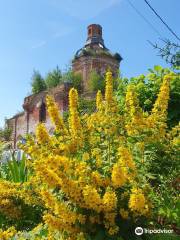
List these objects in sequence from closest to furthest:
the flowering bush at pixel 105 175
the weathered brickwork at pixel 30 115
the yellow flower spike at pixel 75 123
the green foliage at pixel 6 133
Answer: the flowering bush at pixel 105 175 → the yellow flower spike at pixel 75 123 → the weathered brickwork at pixel 30 115 → the green foliage at pixel 6 133

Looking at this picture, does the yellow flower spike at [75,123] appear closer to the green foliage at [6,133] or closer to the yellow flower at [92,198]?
the yellow flower at [92,198]

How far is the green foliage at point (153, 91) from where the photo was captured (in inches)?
204

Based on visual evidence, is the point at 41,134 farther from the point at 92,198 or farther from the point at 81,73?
the point at 81,73

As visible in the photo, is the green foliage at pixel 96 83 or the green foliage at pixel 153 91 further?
the green foliage at pixel 96 83

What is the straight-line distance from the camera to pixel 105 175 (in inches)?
121

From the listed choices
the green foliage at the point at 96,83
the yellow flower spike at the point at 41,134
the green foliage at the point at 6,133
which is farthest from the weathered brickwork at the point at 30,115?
the yellow flower spike at the point at 41,134

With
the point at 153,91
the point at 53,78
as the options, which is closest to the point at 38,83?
the point at 53,78

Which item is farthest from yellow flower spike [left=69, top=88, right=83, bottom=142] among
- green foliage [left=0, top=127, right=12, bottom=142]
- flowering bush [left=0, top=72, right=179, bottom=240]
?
green foliage [left=0, top=127, right=12, bottom=142]

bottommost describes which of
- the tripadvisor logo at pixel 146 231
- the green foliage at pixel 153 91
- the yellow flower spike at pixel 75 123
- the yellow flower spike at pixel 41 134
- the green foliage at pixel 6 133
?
the tripadvisor logo at pixel 146 231

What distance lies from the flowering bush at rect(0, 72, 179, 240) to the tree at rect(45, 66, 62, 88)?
2804 cm

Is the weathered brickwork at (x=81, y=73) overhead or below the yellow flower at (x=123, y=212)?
overhead

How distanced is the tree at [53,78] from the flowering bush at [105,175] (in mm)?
28035

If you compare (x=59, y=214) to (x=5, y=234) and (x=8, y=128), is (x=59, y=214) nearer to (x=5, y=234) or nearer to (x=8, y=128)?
(x=5, y=234)

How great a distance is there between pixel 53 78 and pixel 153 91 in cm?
2686
